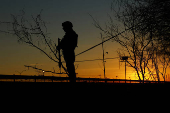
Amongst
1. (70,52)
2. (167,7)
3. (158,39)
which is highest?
(167,7)

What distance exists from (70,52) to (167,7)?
13.5 feet

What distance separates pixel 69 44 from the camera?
821 centimetres

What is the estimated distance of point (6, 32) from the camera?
432 inches

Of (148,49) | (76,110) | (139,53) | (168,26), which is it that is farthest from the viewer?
(139,53)

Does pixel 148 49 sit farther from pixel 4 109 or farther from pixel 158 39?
pixel 4 109

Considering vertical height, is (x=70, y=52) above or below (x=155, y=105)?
above

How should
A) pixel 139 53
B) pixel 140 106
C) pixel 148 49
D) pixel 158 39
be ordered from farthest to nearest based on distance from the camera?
pixel 139 53, pixel 148 49, pixel 158 39, pixel 140 106

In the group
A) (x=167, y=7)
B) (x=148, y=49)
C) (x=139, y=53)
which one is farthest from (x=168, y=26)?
(x=139, y=53)

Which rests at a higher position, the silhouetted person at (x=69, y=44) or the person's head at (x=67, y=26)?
the person's head at (x=67, y=26)

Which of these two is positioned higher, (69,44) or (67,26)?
(67,26)

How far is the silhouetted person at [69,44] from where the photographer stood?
821 cm

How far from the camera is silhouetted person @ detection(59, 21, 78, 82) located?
26.9 ft

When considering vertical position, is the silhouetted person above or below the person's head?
below

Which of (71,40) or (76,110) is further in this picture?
(71,40)
